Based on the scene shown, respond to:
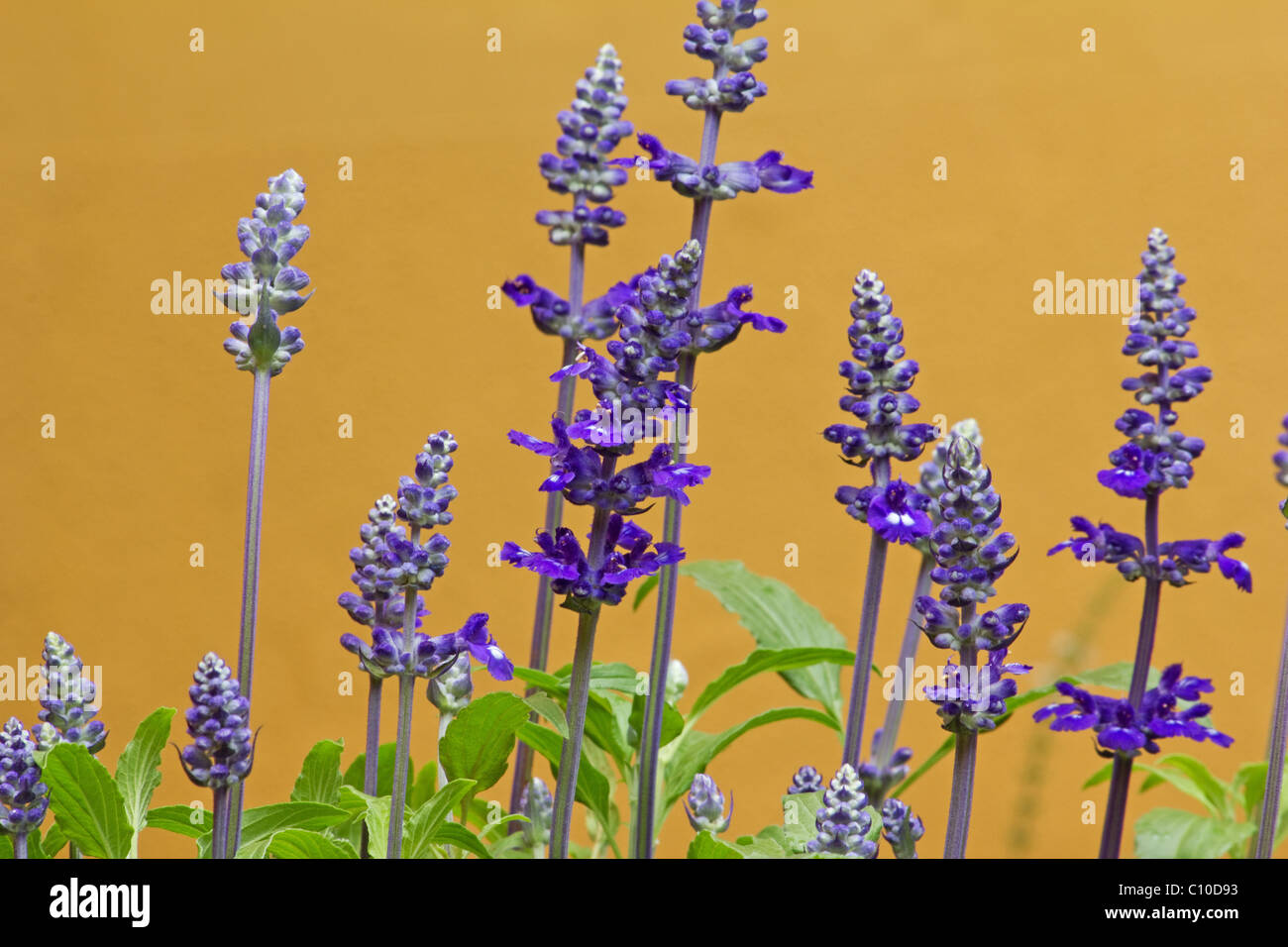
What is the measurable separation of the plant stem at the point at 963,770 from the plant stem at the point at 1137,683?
11 centimetres

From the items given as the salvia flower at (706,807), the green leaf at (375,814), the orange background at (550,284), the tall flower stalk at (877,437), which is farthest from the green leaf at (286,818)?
the orange background at (550,284)

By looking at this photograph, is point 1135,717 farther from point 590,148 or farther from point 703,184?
point 590,148

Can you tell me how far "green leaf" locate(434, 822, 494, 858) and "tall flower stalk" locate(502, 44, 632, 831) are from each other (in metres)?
0.15

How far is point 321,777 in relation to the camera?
0.88 m

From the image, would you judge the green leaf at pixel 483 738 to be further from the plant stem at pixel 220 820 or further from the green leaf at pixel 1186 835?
the green leaf at pixel 1186 835

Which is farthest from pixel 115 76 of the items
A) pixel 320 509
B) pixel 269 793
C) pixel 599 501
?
pixel 599 501

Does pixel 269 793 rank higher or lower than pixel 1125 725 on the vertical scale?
lower

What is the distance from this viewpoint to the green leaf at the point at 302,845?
2.31 ft

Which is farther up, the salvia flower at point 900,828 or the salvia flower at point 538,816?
the salvia flower at point 900,828

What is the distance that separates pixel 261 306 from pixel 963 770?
0.46m

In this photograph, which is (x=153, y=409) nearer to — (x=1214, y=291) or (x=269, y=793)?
(x=269, y=793)

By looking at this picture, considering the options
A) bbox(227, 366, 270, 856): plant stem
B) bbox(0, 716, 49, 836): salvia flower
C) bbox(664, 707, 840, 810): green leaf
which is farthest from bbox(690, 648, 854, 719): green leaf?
bbox(0, 716, 49, 836): salvia flower

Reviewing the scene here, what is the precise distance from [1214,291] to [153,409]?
229cm
